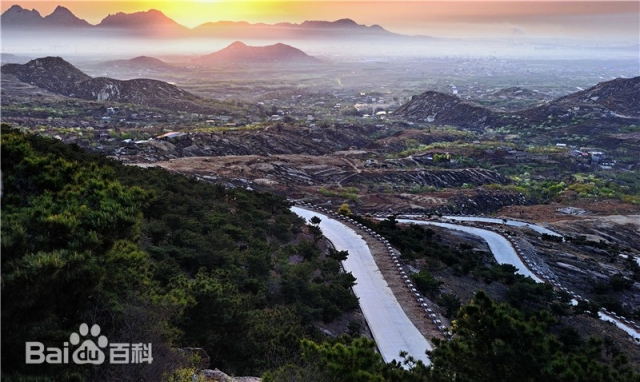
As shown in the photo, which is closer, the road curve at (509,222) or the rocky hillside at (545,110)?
the road curve at (509,222)

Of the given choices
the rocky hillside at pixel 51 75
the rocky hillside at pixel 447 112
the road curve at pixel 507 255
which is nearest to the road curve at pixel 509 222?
the road curve at pixel 507 255

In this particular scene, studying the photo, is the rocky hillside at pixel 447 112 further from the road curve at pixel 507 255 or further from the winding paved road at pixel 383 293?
the winding paved road at pixel 383 293

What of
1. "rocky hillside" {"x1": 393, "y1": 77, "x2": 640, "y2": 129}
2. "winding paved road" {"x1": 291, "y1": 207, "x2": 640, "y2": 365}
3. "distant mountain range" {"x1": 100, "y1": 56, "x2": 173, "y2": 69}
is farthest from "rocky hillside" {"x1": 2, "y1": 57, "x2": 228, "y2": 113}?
"distant mountain range" {"x1": 100, "y1": 56, "x2": 173, "y2": 69}

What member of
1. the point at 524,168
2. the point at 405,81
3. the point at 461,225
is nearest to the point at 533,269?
the point at 461,225

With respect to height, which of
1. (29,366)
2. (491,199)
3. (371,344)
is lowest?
(491,199)

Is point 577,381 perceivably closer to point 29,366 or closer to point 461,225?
point 29,366

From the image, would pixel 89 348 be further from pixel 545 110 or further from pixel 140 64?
pixel 140 64
